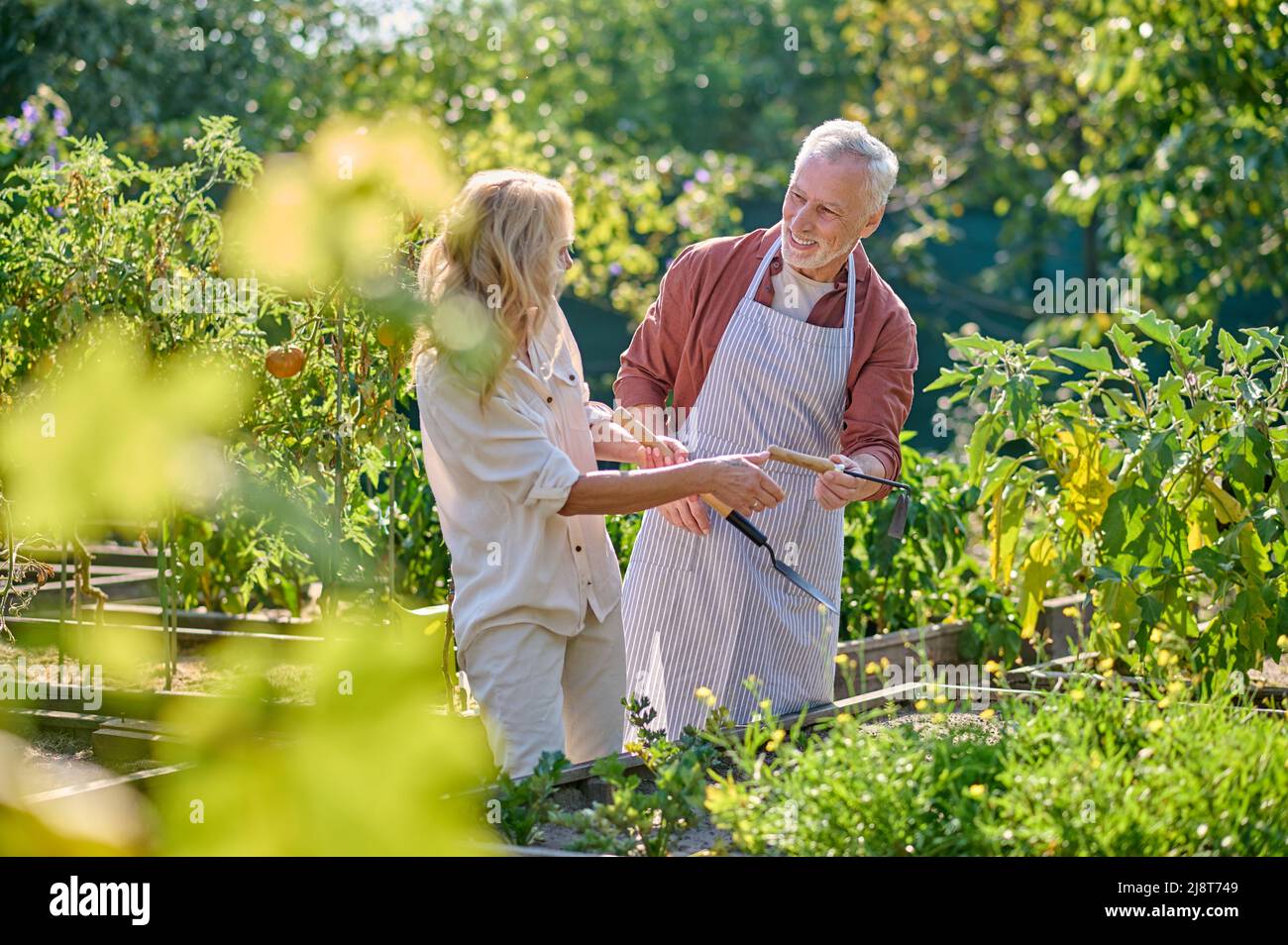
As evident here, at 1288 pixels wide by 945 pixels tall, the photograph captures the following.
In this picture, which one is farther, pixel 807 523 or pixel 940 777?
pixel 807 523

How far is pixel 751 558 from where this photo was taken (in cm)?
336

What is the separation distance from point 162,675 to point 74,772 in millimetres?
4208

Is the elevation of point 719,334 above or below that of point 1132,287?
below

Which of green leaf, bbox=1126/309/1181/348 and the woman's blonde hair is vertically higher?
green leaf, bbox=1126/309/1181/348

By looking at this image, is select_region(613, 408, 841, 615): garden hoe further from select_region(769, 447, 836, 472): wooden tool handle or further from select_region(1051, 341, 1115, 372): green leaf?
select_region(1051, 341, 1115, 372): green leaf

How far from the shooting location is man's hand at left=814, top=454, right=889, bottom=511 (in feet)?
10.2

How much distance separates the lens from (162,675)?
4.62 m

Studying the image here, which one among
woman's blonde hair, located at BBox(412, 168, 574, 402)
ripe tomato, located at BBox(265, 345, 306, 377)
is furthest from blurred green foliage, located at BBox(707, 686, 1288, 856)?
ripe tomato, located at BBox(265, 345, 306, 377)

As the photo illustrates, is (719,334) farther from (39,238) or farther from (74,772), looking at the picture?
(74,772)
